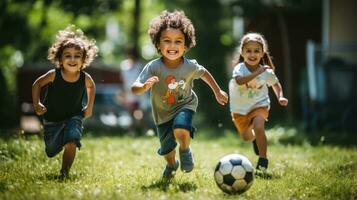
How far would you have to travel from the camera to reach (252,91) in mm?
7797

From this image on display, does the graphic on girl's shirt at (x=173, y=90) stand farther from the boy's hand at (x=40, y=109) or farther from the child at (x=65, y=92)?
the boy's hand at (x=40, y=109)

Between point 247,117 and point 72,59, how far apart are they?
2348 mm

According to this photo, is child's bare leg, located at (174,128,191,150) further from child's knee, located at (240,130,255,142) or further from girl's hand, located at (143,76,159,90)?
child's knee, located at (240,130,255,142)

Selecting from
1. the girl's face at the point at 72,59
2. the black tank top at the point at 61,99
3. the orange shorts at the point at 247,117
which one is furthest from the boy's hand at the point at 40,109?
the orange shorts at the point at 247,117

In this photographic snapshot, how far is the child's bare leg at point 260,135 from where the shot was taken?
7.43 metres

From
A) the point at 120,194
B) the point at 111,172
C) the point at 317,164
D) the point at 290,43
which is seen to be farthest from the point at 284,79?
the point at 120,194

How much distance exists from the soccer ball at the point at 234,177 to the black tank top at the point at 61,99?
2.05m

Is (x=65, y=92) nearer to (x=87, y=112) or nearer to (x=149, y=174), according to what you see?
(x=87, y=112)

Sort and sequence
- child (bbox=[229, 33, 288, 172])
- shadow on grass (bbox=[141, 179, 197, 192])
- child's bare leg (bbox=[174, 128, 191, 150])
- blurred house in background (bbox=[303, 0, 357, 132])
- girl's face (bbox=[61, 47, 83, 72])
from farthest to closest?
blurred house in background (bbox=[303, 0, 357, 132]) < child (bbox=[229, 33, 288, 172]) < girl's face (bbox=[61, 47, 83, 72]) < child's bare leg (bbox=[174, 128, 191, 150]) < shadow on grass (bbox=[141, 179, 197, 192])

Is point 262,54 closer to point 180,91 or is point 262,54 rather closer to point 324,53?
point 180,91

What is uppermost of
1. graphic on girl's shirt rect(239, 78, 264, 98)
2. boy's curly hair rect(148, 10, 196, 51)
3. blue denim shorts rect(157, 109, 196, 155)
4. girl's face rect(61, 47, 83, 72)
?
boy's curly hair rect(148, 10, 196, 51)

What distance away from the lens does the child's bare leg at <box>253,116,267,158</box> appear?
7426 mm

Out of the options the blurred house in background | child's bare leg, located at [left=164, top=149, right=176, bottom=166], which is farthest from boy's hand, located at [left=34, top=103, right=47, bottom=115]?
the blurred house in background

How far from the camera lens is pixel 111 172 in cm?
712
